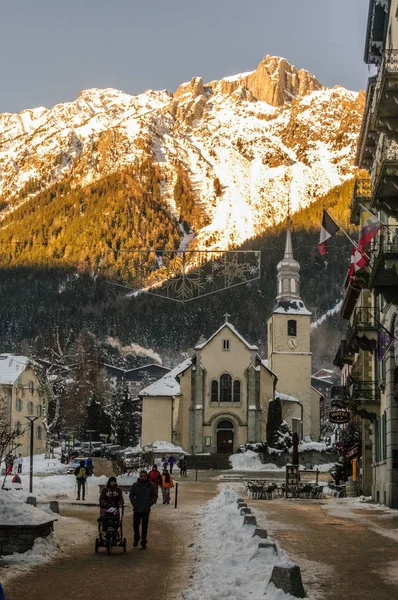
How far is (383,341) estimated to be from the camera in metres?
31.5

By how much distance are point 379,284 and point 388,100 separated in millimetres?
4798

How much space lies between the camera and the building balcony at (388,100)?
18.1 m

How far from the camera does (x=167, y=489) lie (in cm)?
3350

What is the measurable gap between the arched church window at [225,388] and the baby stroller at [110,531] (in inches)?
2709

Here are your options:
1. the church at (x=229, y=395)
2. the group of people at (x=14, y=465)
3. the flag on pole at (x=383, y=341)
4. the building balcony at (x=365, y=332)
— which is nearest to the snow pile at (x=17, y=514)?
the flag on pole at (x=383, y=341)

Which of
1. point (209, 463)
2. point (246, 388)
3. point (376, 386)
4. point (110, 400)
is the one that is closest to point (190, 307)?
point (110, 400)

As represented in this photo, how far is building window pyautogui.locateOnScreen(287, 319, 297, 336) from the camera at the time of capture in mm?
95812

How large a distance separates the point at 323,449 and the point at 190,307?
394 feet

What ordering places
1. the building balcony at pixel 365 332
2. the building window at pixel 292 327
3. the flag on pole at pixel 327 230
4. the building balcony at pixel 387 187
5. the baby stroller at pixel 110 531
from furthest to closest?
the building window at pixel 292 327, the building balcony at pixel 365 332, the flag on pole at pixel 327 230, the building balcony at pixel 387 187, the baby stroller at pixel 110 531

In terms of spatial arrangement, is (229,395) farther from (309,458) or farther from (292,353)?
(309,458)

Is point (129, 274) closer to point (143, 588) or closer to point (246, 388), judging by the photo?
point (143, 588)

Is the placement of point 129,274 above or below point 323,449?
above

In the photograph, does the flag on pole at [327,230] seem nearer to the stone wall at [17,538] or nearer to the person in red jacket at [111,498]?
the person in red jacket at [111,498]

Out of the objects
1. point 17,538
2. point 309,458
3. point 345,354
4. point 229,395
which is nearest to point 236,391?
point 229,395
